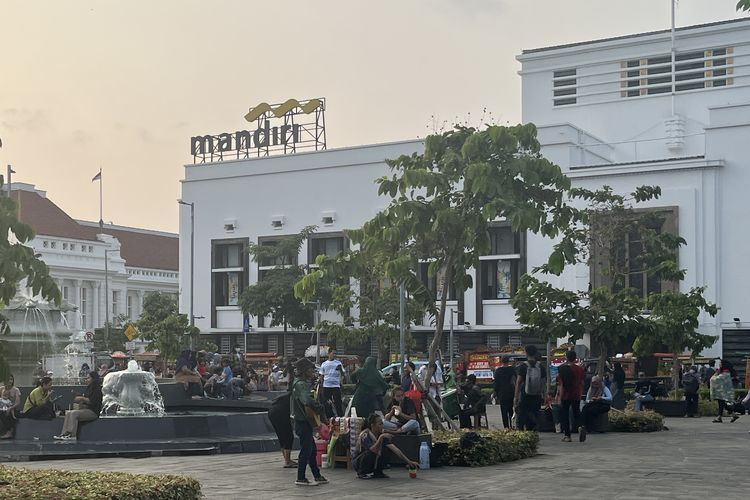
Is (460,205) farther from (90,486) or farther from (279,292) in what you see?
(279,292)

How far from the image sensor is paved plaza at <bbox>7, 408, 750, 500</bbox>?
14.8 m

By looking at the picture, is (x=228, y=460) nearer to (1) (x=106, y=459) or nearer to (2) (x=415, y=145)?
(1) (x=106, y=459)

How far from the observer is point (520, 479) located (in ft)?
53.5

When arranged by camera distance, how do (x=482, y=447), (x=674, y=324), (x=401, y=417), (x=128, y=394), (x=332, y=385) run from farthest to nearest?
(x=674, y=324) → (x=128, y=394) → (x=332, y=385) → (x=482, y=447) → (x=401, y=417)

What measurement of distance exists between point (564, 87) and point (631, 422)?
45853 mm


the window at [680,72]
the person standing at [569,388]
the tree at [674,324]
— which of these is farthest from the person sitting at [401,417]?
the window at [680,72]

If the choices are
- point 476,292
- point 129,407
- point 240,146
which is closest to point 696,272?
point 476,292

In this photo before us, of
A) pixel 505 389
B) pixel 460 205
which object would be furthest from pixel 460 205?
pixel 505 389

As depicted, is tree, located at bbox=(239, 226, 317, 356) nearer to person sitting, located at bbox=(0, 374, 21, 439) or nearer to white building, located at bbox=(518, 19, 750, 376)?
white building, located at bbox=(518, 19, 750, 376)

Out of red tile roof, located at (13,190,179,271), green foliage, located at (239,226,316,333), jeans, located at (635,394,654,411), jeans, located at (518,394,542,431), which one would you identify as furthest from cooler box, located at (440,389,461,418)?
red tile roof, located at (13,190,179,271)

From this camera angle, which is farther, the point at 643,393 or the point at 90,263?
the point at 90,263

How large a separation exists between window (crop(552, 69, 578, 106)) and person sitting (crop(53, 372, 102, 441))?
4924cm

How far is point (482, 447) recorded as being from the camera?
1823 cm

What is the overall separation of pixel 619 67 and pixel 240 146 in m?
22.4
